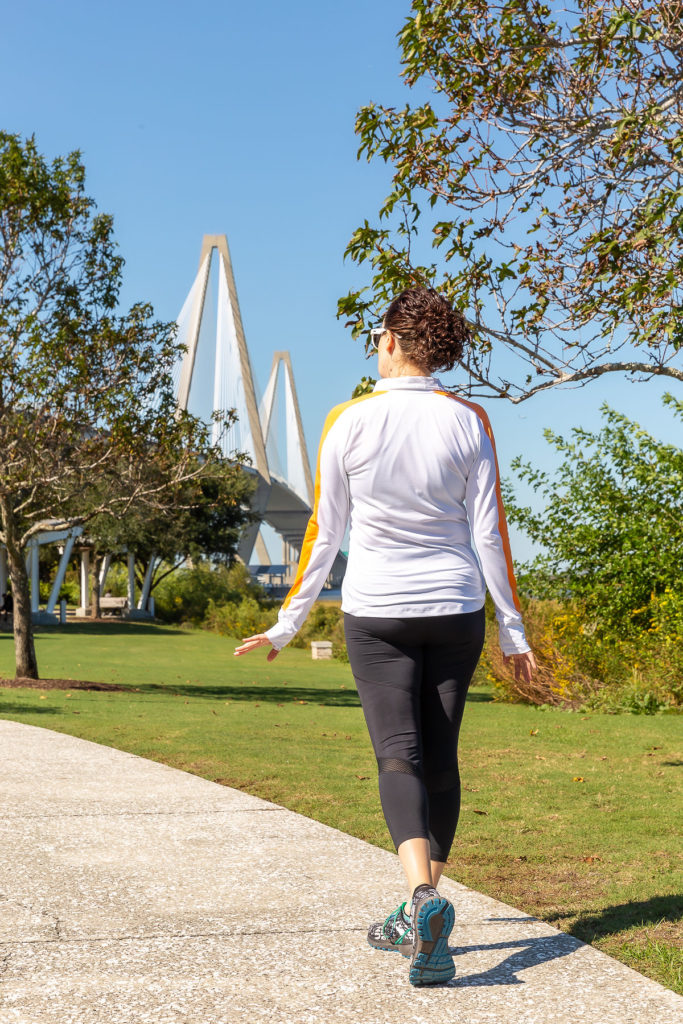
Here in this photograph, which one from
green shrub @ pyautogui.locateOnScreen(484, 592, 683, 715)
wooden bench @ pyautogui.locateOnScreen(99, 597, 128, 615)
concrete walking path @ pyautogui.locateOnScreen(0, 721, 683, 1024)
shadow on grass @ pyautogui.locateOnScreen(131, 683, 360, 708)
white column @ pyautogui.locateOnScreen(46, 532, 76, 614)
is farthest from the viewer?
wooden bench @ pyautogui.locateOnScreen(99, 597, 128, 615)

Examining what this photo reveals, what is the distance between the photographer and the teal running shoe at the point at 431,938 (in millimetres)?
2889

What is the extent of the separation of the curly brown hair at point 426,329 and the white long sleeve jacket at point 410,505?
8 cm

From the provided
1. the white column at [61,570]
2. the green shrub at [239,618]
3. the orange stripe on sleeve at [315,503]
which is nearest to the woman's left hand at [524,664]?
the orange stripe on sleeve at [315,503]

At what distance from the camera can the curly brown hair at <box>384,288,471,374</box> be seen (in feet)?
10.7

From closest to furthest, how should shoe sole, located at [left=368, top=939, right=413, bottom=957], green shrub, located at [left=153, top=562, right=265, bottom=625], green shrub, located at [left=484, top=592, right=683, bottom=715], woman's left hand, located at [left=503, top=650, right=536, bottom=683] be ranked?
shoe sole, located at [left=368, top=939, right=413, bottom=957]
woman's left hand, located at [left=503, top=650, right=536, bottom=683]
green shrub, located at [left=484, top=592, right=683, bottom=715]
green shrub, located at [left=153, top=562, right=265, bottom=625]

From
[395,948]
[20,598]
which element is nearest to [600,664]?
[20,598]

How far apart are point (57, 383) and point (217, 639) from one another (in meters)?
21.3

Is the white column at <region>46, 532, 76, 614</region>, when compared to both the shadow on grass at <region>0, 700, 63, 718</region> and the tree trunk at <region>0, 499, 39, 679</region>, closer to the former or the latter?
the tree trunk at <region>0, 499, 39, 679</region>

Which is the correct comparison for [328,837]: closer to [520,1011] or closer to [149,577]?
[520,1011]

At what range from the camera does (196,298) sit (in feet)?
151

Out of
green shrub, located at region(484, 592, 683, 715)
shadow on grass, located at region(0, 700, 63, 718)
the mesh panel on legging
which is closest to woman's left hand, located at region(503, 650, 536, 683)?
the mesh panel on legging

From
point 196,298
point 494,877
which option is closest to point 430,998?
point 494,877

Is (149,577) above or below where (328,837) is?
above

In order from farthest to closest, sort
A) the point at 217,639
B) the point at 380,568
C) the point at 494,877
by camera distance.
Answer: the point at 217,639
the point at 494,877
the point at 380,568
